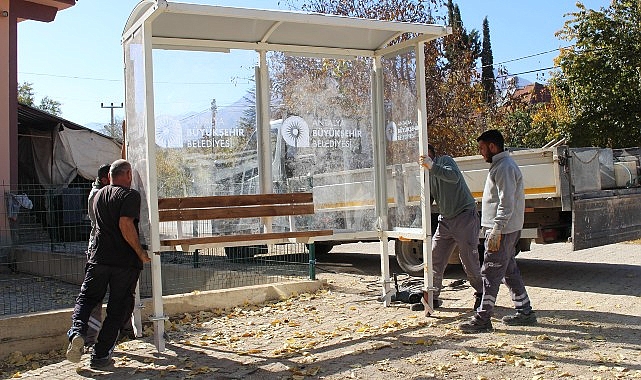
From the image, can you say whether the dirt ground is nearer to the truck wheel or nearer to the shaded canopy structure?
the truck wheel

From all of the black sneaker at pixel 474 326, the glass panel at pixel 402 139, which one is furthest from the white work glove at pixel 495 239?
the glass panel at pixel 402 139

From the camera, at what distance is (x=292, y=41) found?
7.89 metres

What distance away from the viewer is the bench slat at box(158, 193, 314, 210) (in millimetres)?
6594

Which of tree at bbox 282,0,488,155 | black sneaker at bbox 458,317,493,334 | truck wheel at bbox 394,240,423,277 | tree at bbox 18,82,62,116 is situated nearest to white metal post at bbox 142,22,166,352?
black sneaker at bbox 458,317,493,334

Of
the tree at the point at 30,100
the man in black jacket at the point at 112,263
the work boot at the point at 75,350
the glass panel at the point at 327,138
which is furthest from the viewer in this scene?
the tree at the point at 30,100

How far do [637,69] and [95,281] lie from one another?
18.3 metres

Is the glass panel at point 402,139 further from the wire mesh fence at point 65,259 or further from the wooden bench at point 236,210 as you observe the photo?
the wire mesh fence at point 65,259

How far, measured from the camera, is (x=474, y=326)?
21.3 ft

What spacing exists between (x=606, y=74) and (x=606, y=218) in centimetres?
1230

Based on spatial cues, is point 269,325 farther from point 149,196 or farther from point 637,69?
point 637,69

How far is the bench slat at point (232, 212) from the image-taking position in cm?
659

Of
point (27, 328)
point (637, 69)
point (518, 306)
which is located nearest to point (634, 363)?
point (518, 306)

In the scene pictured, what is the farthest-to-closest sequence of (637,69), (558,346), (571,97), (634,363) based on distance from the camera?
1. (571,97)
2. (637,69)
3. (558,346)
4. (634,363)

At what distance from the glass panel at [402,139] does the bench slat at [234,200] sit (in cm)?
113
